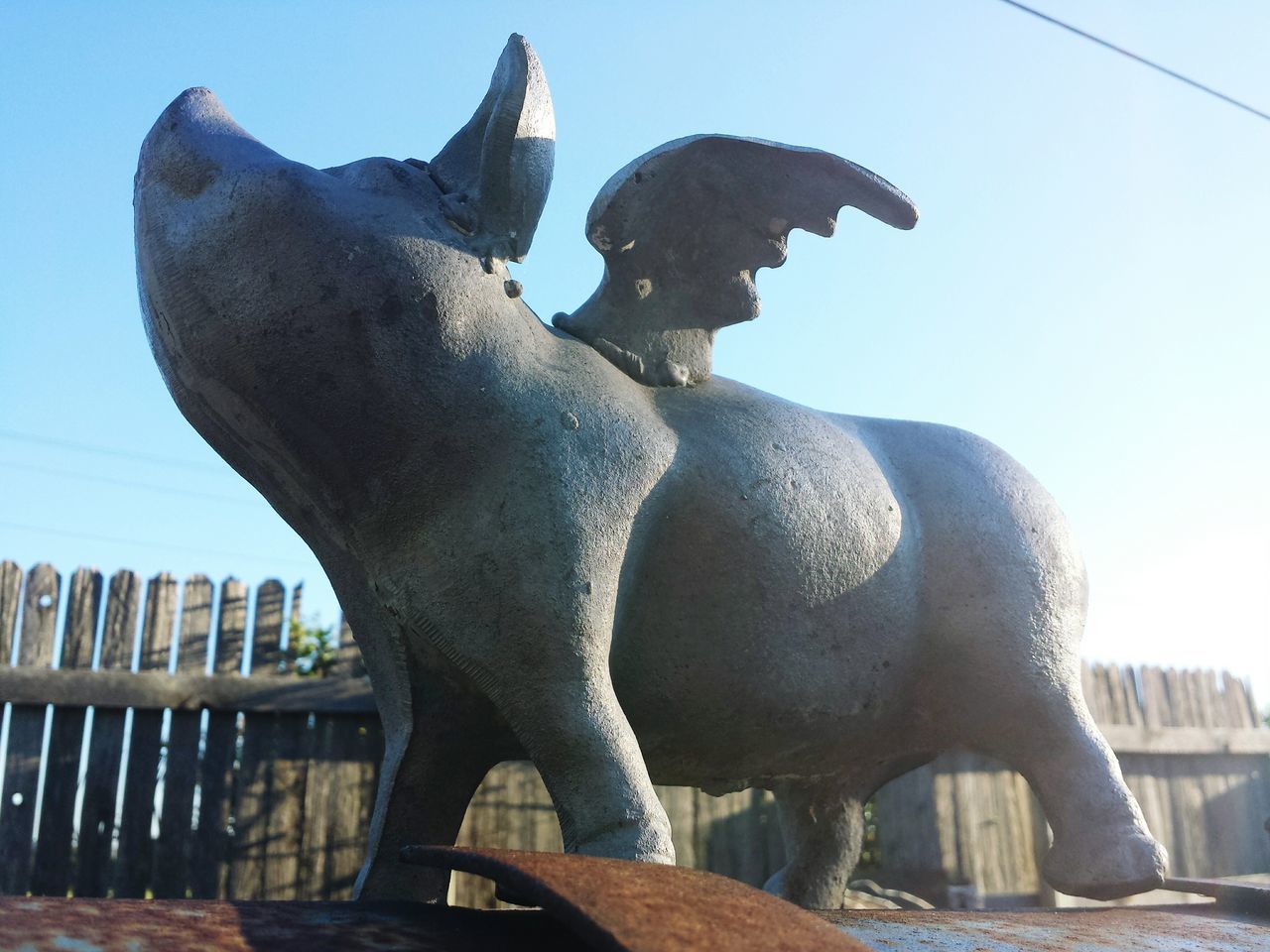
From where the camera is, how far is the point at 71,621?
4406 millimetres

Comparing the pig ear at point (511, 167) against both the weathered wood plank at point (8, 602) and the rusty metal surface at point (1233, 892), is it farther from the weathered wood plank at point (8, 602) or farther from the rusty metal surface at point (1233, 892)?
the weathered wood plank at point (8, 602)

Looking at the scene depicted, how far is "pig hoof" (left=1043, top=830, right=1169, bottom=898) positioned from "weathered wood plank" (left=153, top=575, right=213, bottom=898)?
3.31m

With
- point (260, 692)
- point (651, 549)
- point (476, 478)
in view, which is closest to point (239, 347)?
point (476, 478)

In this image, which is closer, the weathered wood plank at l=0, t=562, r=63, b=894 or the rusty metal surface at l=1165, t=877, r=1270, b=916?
the rusty metal surface at l=1165, t=877, r=1270, b=916

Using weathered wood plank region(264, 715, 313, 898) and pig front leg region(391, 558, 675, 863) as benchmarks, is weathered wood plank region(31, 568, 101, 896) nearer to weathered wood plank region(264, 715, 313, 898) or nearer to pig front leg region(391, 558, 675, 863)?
weathered wood plank region(264, 715, 313, 898)

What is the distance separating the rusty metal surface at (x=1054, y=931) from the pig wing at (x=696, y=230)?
96cm

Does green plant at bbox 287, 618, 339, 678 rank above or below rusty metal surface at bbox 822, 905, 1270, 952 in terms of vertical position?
above

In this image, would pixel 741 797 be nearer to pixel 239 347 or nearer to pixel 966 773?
pixel 966 773

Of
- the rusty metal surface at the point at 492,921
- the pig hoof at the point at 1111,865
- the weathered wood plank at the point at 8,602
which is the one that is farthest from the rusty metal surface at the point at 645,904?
the weathered wood plank at the point at 8,602

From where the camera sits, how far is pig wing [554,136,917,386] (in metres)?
2.03

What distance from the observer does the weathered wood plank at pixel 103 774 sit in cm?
420

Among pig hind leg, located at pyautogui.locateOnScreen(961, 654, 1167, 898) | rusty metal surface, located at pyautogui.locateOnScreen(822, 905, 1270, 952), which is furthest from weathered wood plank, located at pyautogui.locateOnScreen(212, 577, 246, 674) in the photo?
rusty metal surface, located at pyautogui.locateOnScreen(822, 905, 1270, 952)

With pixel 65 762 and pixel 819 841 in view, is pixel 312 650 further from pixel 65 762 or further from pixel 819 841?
pixel 819 841

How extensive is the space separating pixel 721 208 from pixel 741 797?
3.70 m
